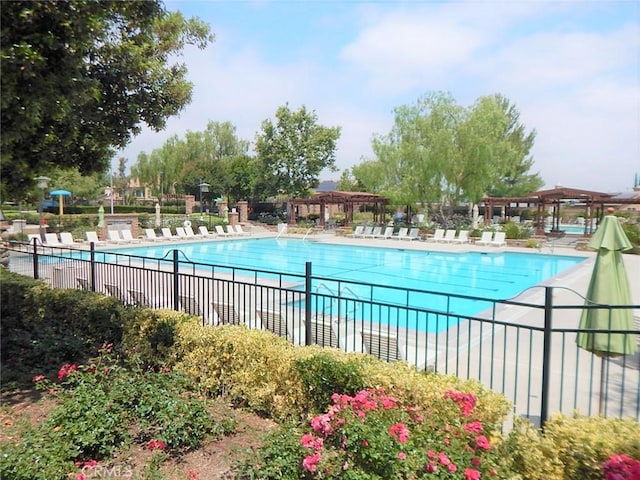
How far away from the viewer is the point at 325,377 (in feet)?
13.4

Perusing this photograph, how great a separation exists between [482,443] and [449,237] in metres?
23.4

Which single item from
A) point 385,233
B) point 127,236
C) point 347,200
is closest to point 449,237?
point 385,233

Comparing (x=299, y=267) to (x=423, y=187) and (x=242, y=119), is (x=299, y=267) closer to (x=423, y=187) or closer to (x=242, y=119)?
(x=423, y=187)

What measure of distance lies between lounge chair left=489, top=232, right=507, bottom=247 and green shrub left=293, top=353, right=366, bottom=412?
69.8 feet

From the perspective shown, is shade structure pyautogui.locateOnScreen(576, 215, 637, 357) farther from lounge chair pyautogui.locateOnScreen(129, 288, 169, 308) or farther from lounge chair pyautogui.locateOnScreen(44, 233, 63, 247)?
lounge chair pyautogui.locateOnScreen(44, 233, 63, 247)

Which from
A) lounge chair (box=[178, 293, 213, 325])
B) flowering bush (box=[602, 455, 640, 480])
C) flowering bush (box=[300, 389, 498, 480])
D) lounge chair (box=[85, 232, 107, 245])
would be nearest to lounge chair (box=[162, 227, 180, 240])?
lounge chair (box=[85, 232, 107, 245])

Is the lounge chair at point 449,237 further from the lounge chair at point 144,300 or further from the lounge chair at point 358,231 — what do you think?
the lounge chair at point 144,300

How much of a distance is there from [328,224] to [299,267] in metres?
17.7

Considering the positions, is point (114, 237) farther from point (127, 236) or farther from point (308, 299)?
point (308, 299)

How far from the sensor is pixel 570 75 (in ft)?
30.2

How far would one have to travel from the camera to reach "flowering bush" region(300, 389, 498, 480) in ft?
9.20

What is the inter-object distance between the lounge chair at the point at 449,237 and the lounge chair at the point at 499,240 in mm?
2231

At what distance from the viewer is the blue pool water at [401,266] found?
13211mm

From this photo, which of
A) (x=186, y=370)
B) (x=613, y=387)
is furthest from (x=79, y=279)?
(x=613, y=387)
